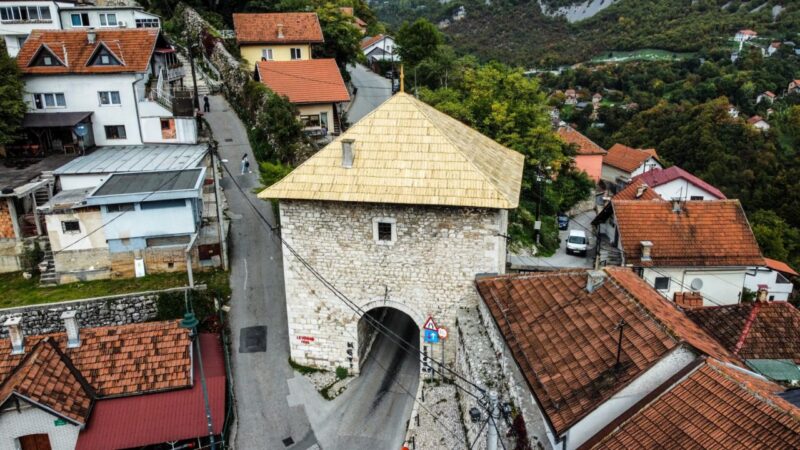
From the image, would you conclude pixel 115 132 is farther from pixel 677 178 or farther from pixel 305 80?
pixel 677 178

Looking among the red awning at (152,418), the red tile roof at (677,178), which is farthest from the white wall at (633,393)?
the red tile roof at (677,178)

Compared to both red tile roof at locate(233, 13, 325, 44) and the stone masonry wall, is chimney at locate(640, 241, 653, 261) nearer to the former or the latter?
the stone masonry wall

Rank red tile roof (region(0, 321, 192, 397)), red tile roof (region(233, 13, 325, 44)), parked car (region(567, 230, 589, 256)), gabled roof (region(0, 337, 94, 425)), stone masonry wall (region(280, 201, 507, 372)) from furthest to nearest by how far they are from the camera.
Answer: red tile roof (region(233, 13, 325, 44))
parked car (region(567, 230, 589, 256))
stone masonry wall (region(280, 201, 507, 372))
red tile roof (region(0, 321, 192, 397))
gabled roof (region(0, 337, 94, 425))

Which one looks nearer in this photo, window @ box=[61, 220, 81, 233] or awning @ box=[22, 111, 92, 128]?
window @ box=[61, 220, 81, 233]

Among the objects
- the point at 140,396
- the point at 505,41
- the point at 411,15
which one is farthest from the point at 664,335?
the point at 411,15

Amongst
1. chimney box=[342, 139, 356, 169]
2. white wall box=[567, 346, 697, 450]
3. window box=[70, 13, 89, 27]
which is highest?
window box=[70, 13, 89, 27]

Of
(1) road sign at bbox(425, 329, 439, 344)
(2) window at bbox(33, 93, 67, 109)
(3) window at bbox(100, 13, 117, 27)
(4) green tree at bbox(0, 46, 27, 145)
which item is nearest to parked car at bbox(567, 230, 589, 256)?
(1) road sign at bbox(425, 329, 439, 344)

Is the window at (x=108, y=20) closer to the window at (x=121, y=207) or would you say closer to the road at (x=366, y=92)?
the road at (x=366, y=92)

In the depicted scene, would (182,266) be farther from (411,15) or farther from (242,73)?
(411,15)
